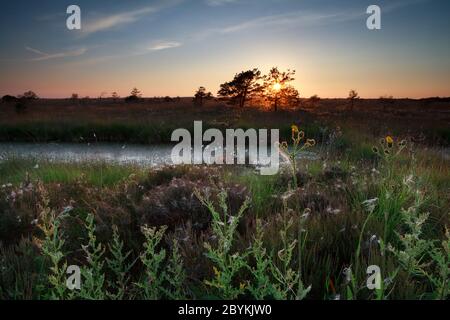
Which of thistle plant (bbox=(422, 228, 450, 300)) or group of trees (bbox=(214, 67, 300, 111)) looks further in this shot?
group of trees (bbox=(214, 67, 300, 111))

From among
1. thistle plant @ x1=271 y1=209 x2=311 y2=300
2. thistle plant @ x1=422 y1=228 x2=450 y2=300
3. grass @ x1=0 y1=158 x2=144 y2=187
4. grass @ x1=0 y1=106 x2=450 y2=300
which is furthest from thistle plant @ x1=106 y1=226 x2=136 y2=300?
grass @ x1=0 y1=158 x2=144 y2=187

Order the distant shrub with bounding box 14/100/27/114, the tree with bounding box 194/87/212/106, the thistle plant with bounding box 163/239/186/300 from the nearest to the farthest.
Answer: the thistle plant with bounding box 163/239/186/300 → the distant shrub with bounding box 14/100/27/114 → the tree with bounding box 194/87/212/106

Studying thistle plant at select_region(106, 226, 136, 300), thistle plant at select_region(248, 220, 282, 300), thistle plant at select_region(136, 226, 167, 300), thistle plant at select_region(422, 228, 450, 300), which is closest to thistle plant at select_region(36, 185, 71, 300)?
thistle plant at select_region(106, 226, 136, 300)

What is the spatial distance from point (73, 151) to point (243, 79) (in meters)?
21.0

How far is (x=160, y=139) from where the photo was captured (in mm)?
17203

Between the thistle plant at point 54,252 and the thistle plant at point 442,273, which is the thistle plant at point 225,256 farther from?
the thistle plant at point 442,273

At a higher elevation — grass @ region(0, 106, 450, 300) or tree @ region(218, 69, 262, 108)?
tree @ region(218, 69, 262, 108)

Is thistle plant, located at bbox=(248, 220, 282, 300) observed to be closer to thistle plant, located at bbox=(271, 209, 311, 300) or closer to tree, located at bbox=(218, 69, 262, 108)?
thistle plant, located at bbox=(271, 209, 311, 300)

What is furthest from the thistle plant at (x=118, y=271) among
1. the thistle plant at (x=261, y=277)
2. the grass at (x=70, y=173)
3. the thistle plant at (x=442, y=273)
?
the grass at (x=70, y=173)

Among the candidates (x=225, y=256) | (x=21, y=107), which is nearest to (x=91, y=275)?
(x=225, y=256)

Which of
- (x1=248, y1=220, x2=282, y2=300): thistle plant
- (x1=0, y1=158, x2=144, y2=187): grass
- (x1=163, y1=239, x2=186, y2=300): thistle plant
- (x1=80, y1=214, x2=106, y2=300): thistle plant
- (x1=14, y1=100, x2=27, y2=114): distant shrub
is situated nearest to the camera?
(x1=248, y1=220, x2=282, y2=300): thistle plant

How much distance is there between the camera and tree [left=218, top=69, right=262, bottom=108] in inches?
1314

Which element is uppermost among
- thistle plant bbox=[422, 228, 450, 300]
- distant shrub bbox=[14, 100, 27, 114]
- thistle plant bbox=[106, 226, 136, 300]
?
distant shrub bbox=[14, 100, 27, 114]
